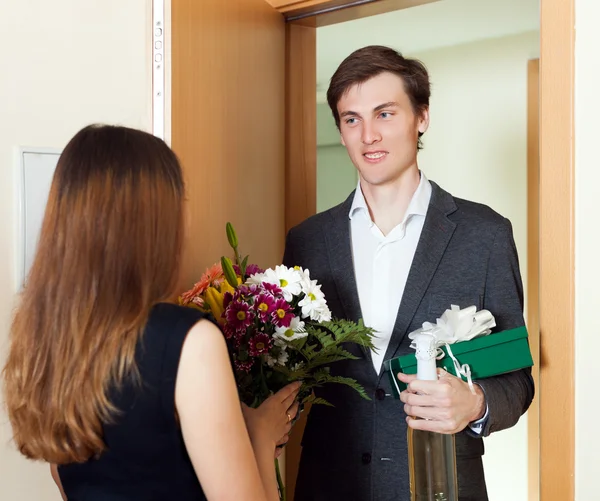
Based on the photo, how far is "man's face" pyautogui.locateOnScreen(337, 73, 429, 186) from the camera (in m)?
1.72

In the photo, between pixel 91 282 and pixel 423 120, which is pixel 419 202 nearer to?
pixel 423 120

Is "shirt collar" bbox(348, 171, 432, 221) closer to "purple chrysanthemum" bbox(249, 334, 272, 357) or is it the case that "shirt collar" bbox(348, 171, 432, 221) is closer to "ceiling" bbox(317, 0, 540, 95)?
"purple chrysanthemum" bbox(249, 334, 272, 357)

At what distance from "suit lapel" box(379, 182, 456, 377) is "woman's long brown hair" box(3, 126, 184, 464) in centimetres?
73

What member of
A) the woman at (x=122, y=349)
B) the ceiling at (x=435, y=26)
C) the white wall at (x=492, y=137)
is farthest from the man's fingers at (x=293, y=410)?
the white wall at (x=492, y=137)

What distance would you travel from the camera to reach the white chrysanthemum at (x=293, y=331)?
4.29 feet

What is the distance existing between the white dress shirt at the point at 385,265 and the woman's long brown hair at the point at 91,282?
777 millimetres

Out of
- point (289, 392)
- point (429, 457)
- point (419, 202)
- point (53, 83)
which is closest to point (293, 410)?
point (289, 392)

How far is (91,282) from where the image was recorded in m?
0.98

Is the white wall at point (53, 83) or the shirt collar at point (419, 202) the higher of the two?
the white wall at point (53, 83)

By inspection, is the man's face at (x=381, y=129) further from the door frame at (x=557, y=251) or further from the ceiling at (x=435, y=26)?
the ceiling at (x=435, y=26)

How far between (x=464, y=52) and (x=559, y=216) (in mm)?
2445
